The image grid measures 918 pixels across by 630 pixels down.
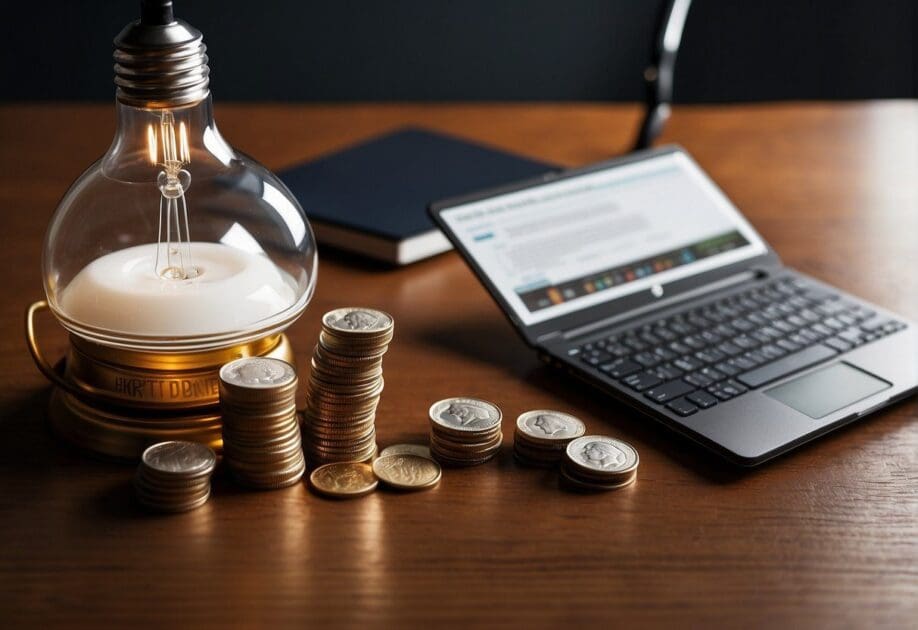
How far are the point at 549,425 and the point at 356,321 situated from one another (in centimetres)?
16

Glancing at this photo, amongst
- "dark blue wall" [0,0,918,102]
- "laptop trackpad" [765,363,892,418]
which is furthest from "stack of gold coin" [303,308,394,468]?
"dark blue wall" [0,0,918,102]

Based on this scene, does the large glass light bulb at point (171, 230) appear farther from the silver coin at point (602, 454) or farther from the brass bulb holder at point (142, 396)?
the silver coin at point (602, 454)

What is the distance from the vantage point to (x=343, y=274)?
119 centimetres

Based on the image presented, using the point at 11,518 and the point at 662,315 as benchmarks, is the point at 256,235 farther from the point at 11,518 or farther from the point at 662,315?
the point at 662,315

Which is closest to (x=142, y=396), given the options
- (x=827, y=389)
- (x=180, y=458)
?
(x=180, y=458)

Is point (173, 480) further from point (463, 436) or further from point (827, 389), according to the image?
point (827, 389)

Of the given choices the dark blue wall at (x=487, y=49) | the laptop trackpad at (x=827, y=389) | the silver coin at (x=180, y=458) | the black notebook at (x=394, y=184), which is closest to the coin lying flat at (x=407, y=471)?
the silver coin at (x=180, y=458)

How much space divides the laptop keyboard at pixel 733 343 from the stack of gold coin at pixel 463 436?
0.44 ft

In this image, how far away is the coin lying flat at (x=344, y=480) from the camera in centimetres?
79

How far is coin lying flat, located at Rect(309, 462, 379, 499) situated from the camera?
787 millimetres

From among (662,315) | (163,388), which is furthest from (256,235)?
(662,315)

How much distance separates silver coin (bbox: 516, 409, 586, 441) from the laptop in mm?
59

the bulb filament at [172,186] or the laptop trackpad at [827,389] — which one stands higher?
the bulb filament at [172,186]

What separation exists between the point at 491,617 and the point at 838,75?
2365 millimetres
